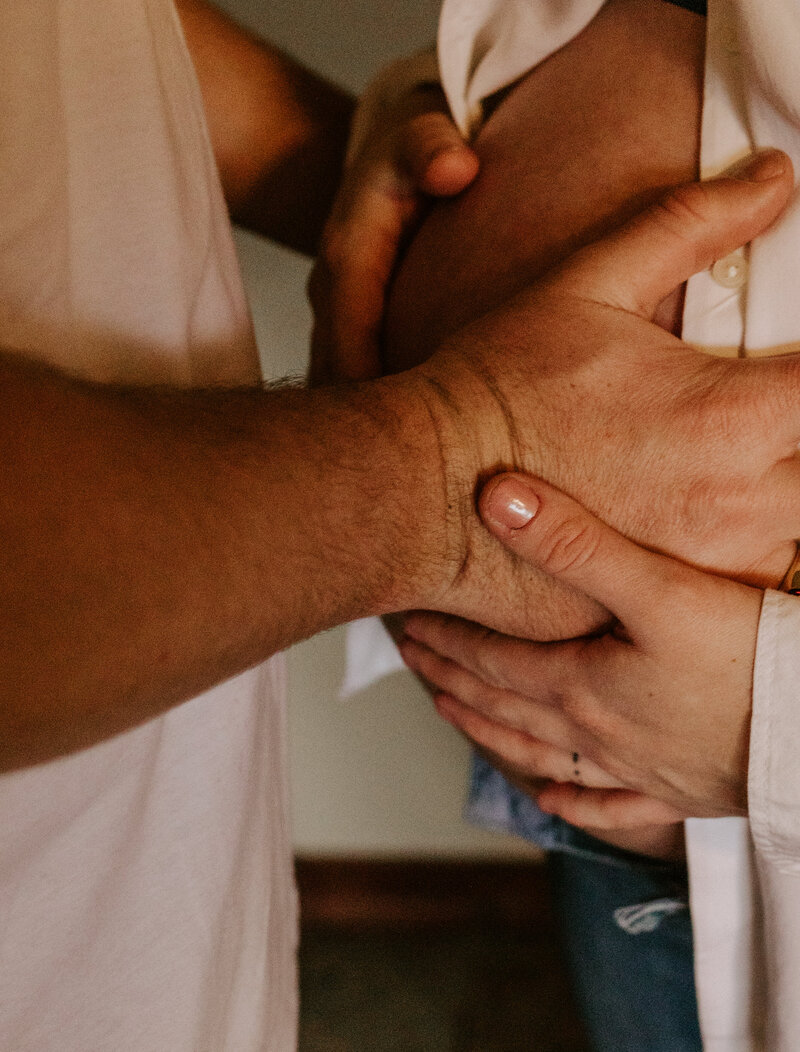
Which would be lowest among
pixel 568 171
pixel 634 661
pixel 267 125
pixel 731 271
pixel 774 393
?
pixel 634 661

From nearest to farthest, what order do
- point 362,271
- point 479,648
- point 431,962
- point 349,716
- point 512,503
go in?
1. point 512,503
2. point 479,648
3. point 362,271
4. point 349,716
5. point 431,962

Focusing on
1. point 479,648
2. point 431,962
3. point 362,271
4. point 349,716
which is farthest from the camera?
point 431,962

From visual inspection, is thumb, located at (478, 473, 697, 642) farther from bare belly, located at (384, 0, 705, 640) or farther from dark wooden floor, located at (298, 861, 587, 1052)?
dark wooden floor, located at (298, 861, 587, 1052)

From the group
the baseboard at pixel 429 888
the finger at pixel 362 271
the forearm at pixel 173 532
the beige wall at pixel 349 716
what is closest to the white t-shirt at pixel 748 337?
the finger at pixel 362 271

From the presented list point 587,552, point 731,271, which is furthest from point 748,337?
point 587,552

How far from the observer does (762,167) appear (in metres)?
0.49

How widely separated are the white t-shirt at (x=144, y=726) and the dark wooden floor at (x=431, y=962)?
1016mm

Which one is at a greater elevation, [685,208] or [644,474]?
[685,208]

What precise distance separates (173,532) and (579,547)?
0.24 meters

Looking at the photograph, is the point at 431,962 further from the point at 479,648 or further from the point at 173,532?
the point at 173,532

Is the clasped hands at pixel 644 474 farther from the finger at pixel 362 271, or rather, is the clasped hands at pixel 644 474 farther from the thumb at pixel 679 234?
the finger at pixel 362 271

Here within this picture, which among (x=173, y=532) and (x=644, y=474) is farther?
(x=644, y=474)

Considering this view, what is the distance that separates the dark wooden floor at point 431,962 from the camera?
1500 mm

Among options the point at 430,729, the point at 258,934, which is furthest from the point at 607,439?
the point at 430,729
